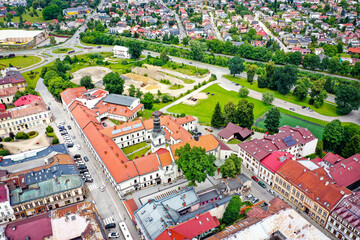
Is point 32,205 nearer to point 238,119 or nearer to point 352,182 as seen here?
point 238,119

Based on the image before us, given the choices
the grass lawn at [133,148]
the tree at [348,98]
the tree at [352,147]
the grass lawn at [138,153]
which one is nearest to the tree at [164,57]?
the grass lawn at [133,148]

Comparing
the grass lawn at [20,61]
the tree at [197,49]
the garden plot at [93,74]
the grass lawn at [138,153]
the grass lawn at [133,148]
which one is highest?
the tree at [197,49]

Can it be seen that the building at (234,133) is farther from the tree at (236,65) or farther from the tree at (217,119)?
the tree at (236,65)

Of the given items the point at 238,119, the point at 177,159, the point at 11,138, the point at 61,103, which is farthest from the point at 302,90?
the point at 11,138

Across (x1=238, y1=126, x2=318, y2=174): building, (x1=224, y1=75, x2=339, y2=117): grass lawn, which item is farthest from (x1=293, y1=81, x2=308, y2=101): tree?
(x1=238, y1=126, x2=318, y2=174): building

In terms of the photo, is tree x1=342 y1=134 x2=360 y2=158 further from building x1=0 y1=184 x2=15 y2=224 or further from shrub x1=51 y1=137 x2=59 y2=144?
building x1=0 y1=184 x2=15 y2=224
